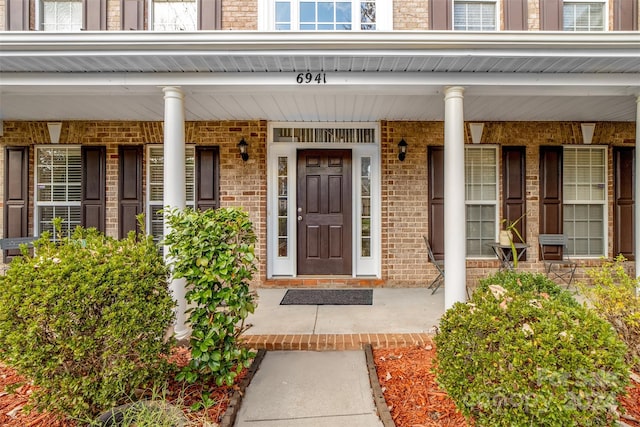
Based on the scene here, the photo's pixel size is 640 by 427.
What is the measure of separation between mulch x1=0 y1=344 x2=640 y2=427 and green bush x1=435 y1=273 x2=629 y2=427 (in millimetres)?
265

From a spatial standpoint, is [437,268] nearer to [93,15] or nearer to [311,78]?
[311,78]

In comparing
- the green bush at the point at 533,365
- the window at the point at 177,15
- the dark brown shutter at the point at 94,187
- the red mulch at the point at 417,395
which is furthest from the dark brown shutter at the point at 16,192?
the green bush at the point at 533,365

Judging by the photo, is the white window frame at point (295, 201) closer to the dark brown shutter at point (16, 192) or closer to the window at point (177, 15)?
the window at point (177, 15)

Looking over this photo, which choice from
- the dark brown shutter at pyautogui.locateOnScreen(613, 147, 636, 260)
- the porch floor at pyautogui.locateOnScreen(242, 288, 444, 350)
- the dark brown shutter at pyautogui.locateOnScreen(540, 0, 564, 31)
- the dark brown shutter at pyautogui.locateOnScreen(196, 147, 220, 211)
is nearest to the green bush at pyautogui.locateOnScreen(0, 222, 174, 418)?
the porch floor at pyautogui.locateOnScreen(242, 288, 444, 350)

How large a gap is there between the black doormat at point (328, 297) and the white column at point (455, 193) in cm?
121

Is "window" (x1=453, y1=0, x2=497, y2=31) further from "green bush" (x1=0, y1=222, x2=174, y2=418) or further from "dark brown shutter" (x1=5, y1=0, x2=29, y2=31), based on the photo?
"dark brown shutter" (x1=5, y1=0, x2=29, y2=31)

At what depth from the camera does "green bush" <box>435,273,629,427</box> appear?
1.45 meters

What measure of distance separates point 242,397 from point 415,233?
3.42 meters

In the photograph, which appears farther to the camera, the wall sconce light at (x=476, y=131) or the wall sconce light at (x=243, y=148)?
the wall sconce light at (x=476, y=131)

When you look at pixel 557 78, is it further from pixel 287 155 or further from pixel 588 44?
pixel 287 155

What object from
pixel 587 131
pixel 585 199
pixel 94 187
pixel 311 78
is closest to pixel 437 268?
pixel 585 199

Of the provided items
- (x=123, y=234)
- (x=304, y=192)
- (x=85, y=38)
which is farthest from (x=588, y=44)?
(x=123, y=234)

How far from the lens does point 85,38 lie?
9.06ft

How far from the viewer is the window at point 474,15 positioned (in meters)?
4.75
